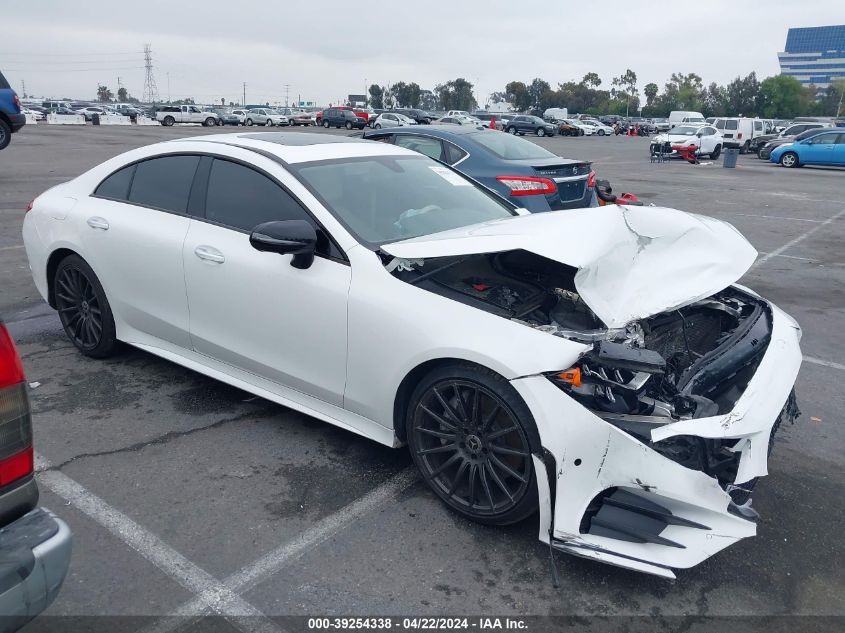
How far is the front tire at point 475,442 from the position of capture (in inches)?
111

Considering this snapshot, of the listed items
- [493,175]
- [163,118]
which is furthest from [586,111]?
[493,175]

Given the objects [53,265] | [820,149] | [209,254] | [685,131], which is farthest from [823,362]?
[685,131]

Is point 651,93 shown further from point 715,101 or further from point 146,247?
point 146,247

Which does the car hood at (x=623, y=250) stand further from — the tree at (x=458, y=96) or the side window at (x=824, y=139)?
the tree at (x=458, y=96)

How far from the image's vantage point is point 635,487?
8.45ft

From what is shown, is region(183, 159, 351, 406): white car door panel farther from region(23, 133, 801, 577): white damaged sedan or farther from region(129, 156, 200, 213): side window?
region(129, 156, 200, 213): side window

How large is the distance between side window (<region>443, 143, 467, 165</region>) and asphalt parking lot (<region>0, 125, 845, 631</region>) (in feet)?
15.2

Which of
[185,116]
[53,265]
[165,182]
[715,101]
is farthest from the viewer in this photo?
[715,101]

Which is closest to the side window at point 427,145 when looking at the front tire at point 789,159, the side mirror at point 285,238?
the side mirror at point 285,238

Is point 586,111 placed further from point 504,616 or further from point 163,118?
point 504,616

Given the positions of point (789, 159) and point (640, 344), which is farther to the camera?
point (789, 159)

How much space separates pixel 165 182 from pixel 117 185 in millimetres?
526

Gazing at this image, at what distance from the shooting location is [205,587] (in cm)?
264

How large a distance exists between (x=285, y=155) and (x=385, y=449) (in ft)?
5.82
